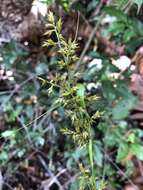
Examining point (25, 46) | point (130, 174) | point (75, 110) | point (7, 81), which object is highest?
point (75, 110)

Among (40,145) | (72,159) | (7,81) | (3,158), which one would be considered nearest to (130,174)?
(72,159)

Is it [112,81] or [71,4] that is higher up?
[71,4]

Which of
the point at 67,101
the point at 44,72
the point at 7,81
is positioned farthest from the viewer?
the point at 7,81

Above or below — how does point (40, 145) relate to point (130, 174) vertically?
above

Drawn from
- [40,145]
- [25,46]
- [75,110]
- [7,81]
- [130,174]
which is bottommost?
[130,174]

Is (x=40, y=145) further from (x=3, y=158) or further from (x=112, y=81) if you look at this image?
(x=112, y=81)

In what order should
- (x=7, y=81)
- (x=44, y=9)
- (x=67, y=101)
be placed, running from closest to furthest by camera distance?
(x=67, y=101) < (x=44, y=9) < (x=7, y=81)

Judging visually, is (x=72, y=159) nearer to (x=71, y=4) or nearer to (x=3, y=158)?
(x=3, y=158)

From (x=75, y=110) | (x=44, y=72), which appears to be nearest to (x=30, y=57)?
(x=44, y=72)

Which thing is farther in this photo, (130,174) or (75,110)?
(130,174)
